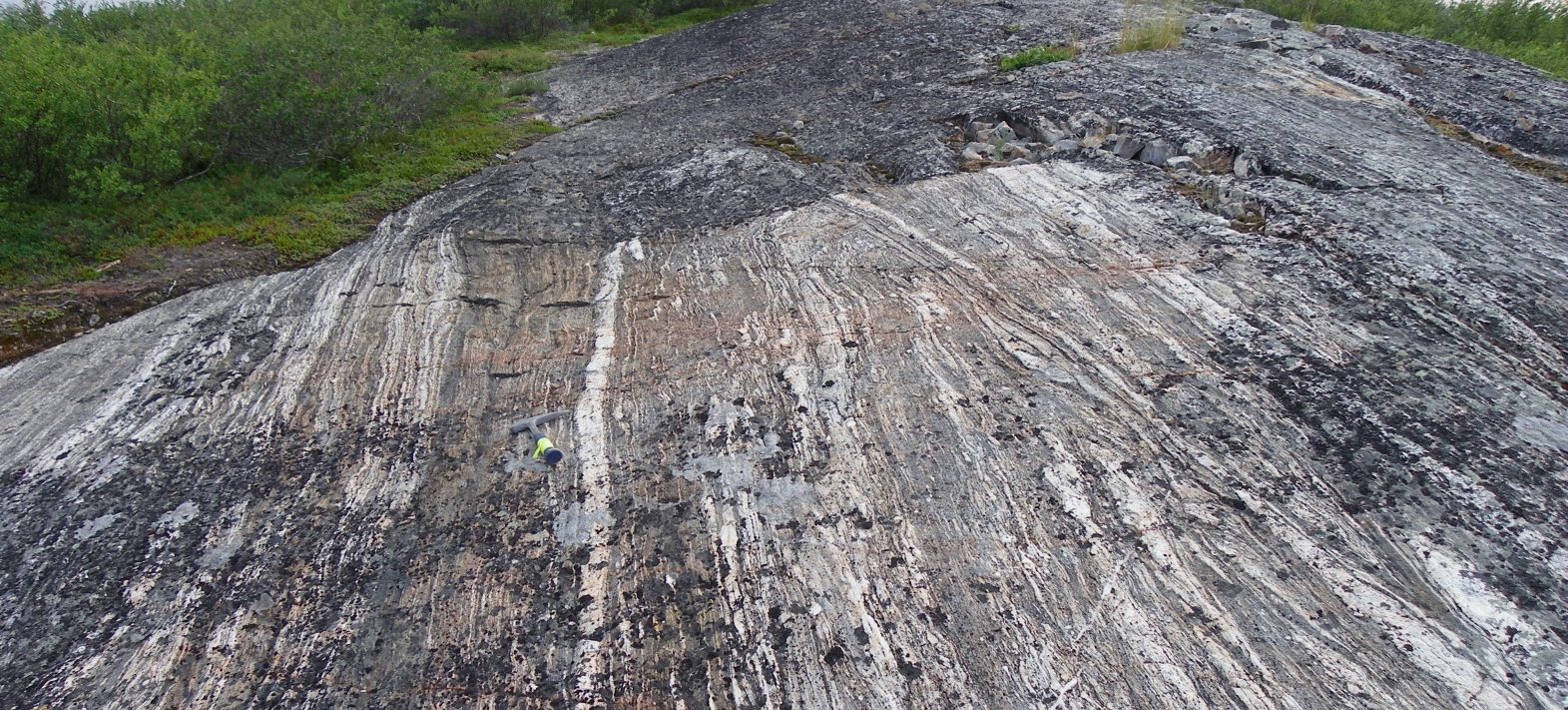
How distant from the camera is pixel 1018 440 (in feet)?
14.8

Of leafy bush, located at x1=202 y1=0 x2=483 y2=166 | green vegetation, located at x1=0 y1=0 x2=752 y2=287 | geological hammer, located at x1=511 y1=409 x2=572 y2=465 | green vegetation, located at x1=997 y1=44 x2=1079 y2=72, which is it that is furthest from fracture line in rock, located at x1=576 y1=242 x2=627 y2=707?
green vegetation, located at x1=997 y1=44 x2=1079 y2=72

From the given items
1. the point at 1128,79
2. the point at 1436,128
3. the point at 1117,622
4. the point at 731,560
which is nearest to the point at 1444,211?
the point at 1436,128

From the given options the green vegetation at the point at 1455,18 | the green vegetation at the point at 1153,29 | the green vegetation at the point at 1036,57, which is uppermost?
the green vegetation at the point at 1153,29

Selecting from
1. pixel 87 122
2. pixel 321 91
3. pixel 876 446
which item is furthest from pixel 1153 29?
pixel 87 122

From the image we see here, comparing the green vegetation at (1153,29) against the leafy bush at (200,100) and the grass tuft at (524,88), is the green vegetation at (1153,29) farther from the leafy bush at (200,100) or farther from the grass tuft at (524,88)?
the leafy bush at (200,100)

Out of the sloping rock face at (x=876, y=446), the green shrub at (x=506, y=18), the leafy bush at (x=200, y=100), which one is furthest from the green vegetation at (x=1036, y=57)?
the green shrub at (x=506, y=18)

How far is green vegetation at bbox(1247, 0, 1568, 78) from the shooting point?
1309 centimetres

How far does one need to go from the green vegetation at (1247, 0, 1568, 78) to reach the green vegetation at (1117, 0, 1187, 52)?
282cm

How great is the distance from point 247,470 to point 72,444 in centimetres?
114

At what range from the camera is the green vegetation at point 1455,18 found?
13094mm

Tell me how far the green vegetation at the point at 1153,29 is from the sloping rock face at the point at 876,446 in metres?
2.51

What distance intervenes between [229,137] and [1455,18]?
19.2 meters

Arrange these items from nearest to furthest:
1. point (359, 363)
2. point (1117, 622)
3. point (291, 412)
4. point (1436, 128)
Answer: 1. point (1117, 622)
2. point (291, 412)
3. point (359, 363)
4. point (1436, 128)

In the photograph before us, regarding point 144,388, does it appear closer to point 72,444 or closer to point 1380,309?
point 72,444
